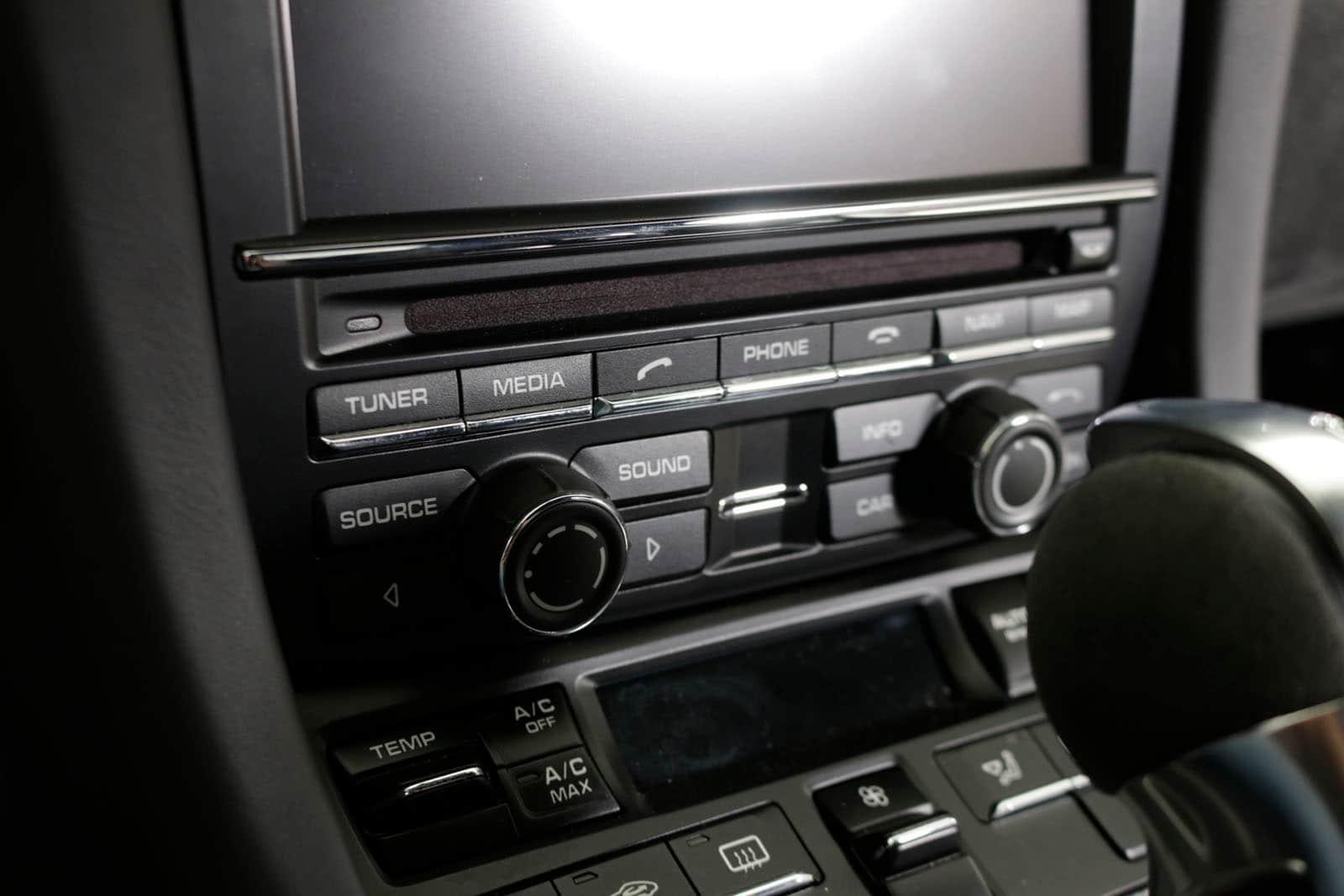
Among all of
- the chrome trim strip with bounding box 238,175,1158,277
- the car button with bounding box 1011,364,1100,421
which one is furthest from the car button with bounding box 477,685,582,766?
the car button with bounding box 1011,364,1100,421

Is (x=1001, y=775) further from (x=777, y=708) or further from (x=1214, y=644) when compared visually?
(x=1214, y=644)

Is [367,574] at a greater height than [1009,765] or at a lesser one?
greater

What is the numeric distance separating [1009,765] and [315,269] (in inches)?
16.6

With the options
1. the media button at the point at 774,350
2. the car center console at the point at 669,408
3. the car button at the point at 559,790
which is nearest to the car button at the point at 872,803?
the car center console at the point at 669,408

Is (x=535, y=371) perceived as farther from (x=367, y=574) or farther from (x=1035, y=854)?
(x=1035, y=854)

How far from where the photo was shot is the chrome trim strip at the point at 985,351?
0.71 metres

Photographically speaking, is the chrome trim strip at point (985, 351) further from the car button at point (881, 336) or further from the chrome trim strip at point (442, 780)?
the chrome trim strip at point (442, 780)

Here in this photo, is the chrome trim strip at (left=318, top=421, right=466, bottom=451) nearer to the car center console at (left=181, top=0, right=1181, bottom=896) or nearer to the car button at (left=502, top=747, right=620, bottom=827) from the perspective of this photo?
the car center console at (left=181, top=0, right=1181, bottom=896)

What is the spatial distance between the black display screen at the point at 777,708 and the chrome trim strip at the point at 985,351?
0.15 metres

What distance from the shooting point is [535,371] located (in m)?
0.58

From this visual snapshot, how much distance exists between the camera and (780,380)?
65 centimetres

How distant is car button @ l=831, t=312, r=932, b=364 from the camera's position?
0.67m

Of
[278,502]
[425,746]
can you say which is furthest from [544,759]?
[278,502]

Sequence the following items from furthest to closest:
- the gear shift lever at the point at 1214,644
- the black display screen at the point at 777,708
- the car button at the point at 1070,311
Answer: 1. the car button at the point at 1070,311
2. the black display screen at the point at 777,708
3. the gear shift lever at the point at 1214,644
